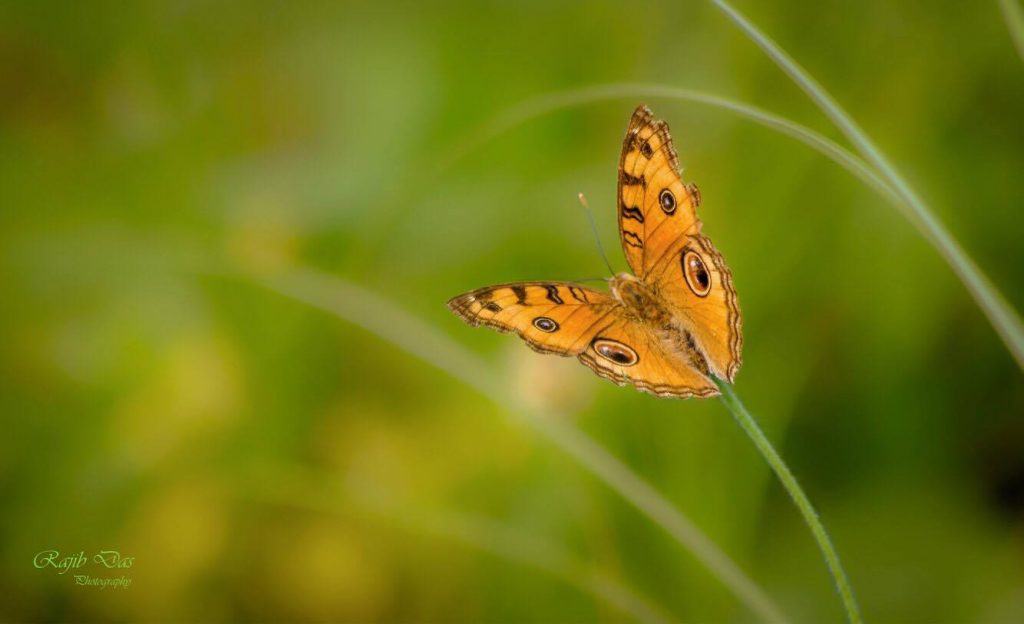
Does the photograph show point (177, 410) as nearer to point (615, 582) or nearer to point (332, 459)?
point (332, 459)

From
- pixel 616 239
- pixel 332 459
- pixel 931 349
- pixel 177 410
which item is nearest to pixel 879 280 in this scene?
pixel 931 349

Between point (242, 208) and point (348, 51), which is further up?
point (348, 51)

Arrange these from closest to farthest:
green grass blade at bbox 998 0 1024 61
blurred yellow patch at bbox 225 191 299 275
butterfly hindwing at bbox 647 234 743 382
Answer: butterfly hindwing at bbox 647 234 743 382 < green grass blade at bbox 998 0 1024 61 < blurred yellow patch at bbox 225 191 299 275

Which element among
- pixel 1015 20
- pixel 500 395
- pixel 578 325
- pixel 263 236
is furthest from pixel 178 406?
pixel 1015 20

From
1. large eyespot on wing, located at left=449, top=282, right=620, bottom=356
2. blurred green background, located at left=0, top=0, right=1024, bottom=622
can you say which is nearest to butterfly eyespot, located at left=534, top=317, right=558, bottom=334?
large eyespot on wing, located at left=449, top=282, right=620, bottom=356

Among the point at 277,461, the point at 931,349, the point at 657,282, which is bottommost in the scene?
the point at 277,461

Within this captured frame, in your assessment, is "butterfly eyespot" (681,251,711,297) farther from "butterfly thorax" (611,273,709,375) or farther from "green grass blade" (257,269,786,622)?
"green grass blade" (257,269,786,622)

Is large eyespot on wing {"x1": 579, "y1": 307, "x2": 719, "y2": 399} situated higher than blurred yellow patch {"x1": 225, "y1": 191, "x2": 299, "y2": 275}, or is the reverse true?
blurred yellow patch {"x1": 225, "y1": 191, "x2": 299, "y2": 275}

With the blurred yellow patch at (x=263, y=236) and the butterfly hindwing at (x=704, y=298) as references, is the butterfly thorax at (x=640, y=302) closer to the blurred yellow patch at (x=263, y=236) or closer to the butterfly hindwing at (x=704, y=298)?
the butterfly hindwing at (x=704, y=298)
